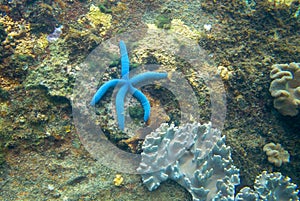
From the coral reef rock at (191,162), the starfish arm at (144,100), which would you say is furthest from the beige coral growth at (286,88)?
the starfish arm at (144,100)

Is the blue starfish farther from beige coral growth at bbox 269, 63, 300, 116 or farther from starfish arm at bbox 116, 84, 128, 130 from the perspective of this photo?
beige coral growth at bbox 269, 63, 300, 116

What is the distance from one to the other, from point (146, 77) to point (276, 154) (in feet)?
7.81

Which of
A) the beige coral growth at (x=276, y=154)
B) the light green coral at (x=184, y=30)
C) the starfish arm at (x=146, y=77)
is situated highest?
the light green coral at (x=184, y=30)

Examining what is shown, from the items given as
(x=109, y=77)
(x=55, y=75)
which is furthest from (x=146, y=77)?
(x=55, y=75)

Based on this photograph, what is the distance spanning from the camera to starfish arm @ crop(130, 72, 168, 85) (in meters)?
3.82

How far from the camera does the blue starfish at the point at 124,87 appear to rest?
11.9 feet

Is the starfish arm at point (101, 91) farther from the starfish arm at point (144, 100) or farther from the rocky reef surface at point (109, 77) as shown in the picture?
the starfish arm at point (144, 100)

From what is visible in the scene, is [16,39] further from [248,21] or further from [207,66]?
[248,21]

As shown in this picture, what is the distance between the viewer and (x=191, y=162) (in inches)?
138

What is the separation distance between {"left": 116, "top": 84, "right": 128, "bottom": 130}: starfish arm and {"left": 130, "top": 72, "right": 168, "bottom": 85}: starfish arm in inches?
6.9

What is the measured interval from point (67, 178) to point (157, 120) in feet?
4.71

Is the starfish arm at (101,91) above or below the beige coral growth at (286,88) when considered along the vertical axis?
below

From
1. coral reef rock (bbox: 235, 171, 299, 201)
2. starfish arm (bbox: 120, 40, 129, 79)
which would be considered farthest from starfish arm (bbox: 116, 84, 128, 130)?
coral reef rock (bbox: 235, 171, 299, 201)

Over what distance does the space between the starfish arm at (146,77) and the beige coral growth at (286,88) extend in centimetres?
190
